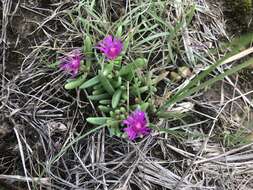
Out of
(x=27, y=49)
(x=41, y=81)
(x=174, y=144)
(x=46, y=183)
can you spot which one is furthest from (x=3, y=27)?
A: (x=174, y=144)

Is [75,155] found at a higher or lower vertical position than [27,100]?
lower

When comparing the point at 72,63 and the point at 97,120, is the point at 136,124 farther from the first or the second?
the point at 72,63

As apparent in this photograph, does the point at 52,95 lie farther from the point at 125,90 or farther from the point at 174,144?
the point at 174,144

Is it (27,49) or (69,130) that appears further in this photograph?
(27,49)

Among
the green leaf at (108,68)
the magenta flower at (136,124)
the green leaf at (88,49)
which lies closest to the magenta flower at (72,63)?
the green leaf at (88,49)

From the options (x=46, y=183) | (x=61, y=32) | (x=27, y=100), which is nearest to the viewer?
(x=46, y=183)

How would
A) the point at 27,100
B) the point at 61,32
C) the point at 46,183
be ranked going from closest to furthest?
1. the point at 46,183
2. the point at 27,100
3. the point at 61,32

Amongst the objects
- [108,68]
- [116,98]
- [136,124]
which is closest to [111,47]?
[108,68]

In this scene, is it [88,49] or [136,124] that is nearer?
[136,124]
